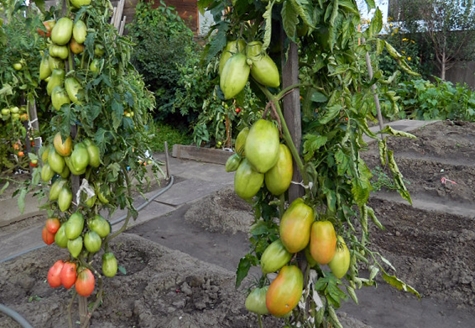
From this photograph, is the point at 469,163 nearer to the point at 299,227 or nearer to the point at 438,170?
the point at 438,170

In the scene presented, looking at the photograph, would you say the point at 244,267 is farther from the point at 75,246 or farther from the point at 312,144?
the point at 75,246

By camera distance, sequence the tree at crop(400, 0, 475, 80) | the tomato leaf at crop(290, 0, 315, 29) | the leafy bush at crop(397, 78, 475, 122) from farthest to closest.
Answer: the tree at crop(400, 0, 475, 80) → the leafy bush at crop(397, 78, 475, 122) → the tomato leaf at crop(290, 0, 315, 29)

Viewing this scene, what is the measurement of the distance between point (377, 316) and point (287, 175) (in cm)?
168


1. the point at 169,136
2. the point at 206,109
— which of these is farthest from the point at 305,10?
the point at 169,136

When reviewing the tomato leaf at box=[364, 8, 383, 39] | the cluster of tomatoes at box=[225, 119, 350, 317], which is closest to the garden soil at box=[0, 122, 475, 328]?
the cluster of tomatoes at box=[225, 119, 350, 317]

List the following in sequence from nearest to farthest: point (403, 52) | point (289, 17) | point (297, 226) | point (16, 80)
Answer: point (289, 17) → point (297, 226) → point (16, 80) → point (403, 52)

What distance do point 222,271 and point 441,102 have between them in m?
7.19

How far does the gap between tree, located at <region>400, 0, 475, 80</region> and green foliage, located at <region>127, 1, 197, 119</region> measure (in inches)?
221

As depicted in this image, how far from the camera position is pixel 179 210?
416 centimetres

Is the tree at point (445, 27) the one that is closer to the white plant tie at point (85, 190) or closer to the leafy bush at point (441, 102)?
the leafy bush at point (441, 102)

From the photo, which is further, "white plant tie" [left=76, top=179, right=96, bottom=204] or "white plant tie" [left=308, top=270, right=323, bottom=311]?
"white plant tie" [left=76, top=179, right=96, bottom=204]

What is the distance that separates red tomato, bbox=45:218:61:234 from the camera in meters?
2.03

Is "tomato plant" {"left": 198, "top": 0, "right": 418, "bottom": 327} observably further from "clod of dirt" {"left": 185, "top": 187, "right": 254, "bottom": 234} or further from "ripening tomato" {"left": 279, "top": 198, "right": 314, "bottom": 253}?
"clod of dirt" {"left": 185, "top": 187, "right": 254, "bottom": 234}

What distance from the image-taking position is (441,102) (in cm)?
830
